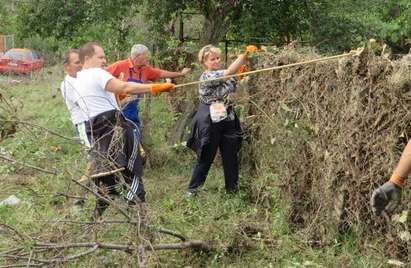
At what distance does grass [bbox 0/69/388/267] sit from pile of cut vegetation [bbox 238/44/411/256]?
0.17 meters

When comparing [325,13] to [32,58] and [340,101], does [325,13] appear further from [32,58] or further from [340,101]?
[32,58]

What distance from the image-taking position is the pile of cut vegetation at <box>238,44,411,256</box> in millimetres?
3857

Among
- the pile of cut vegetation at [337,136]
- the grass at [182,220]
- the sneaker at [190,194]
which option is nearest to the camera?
the grass at [182,220]

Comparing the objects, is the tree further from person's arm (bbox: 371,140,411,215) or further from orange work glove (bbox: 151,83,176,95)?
person's arm (bbox: 371,140,411,215)

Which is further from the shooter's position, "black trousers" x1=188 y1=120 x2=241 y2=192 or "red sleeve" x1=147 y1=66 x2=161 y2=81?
"red sleeve" x1=147 y1=66 x2=161 y2=81

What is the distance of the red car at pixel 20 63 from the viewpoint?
62.0ft

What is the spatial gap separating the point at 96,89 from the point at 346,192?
218 centimetres

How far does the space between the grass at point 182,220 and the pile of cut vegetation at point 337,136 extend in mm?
172

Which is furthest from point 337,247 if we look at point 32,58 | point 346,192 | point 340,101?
point 32,58

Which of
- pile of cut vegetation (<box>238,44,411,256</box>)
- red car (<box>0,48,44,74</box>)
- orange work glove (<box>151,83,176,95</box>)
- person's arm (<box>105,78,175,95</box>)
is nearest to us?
pile of cut vegetation (<box>238,44,411,256</box>)

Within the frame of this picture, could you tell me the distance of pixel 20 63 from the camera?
793 inches

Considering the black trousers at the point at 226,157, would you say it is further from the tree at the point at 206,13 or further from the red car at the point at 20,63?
the red car at the point at 20,63

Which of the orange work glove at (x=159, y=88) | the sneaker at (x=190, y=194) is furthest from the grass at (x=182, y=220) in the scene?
the orange work glove at (x=159, y=88)

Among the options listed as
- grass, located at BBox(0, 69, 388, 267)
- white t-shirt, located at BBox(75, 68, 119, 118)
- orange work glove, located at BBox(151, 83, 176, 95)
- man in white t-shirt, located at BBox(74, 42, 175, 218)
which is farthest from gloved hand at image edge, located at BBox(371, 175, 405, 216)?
white t-shirt, located at BBox(75, 68, 119, 118)
